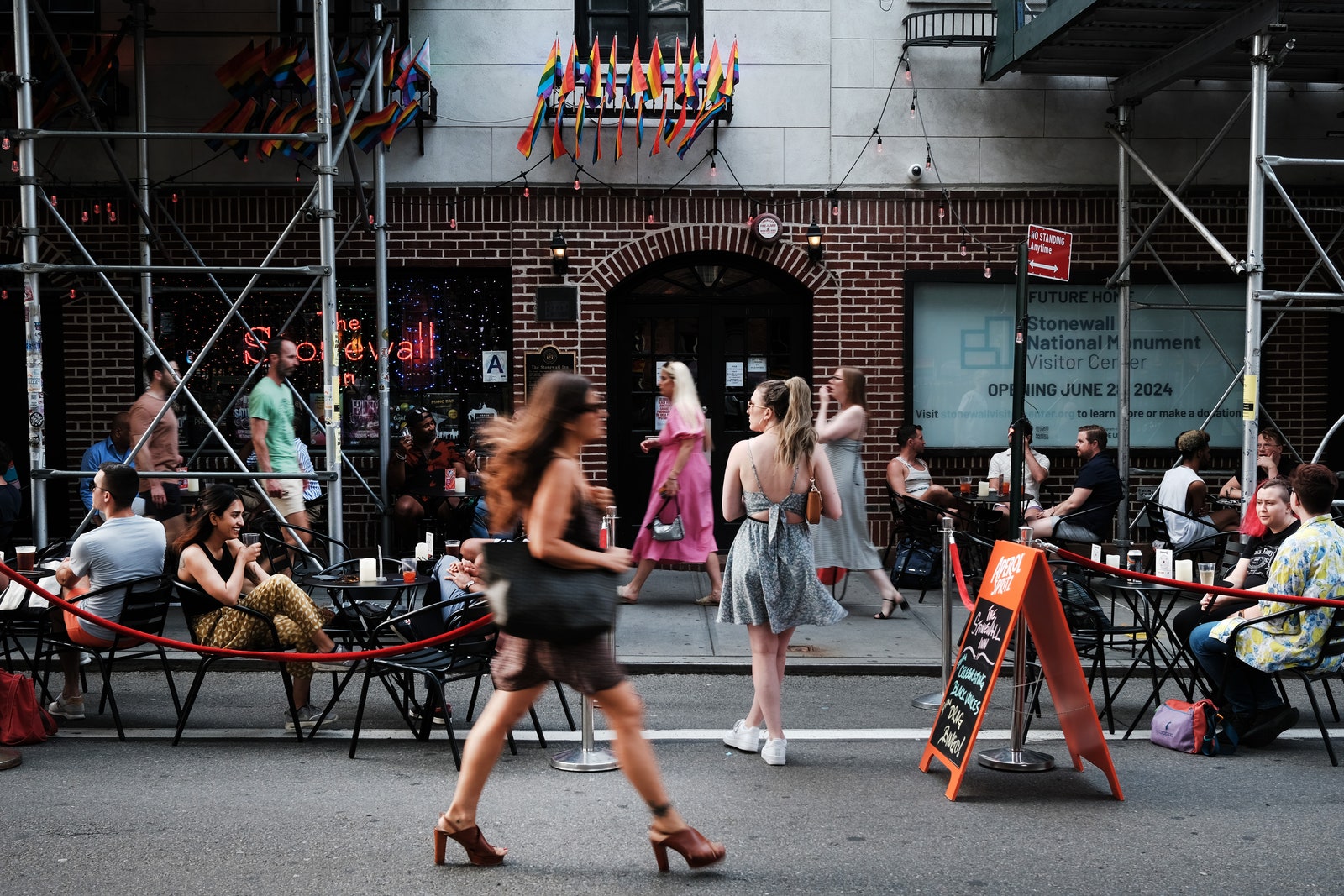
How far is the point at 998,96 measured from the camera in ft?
39.7

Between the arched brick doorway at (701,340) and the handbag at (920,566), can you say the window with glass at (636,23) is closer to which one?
the arched brick doorway at (701,340)

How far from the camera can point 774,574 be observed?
6238mm

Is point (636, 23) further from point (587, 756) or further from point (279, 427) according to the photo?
point (587, 756)

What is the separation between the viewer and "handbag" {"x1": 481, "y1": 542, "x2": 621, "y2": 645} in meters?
4.58

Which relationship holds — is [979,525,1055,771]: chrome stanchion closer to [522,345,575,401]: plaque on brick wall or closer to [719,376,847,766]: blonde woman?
[719,376,847,766]: blonde woman

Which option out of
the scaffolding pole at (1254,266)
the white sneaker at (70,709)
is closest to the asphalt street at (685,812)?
the white sneaker at (70,709)

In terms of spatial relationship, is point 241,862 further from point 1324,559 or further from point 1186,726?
point 1324,559

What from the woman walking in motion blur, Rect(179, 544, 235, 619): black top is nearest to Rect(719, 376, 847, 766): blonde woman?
the woman walking in motion blur

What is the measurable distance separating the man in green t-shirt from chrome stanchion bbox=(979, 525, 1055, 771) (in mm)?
5910

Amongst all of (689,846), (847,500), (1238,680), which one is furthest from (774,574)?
(847,500)

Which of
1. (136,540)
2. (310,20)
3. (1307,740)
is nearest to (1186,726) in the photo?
(1307,740)

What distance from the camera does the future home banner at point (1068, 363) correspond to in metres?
12.3

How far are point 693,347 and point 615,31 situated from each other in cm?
299

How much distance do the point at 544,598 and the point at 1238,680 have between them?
3868 mm
